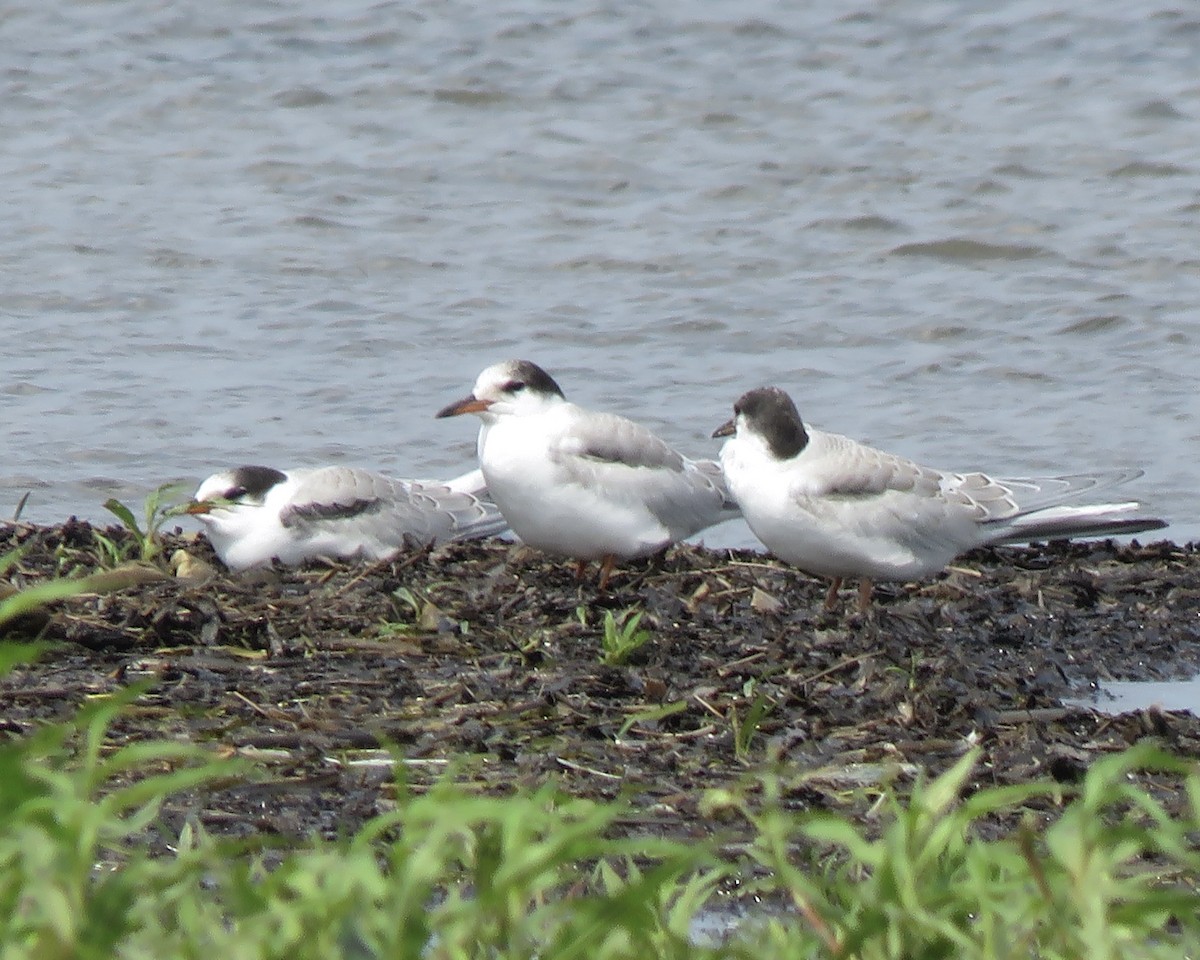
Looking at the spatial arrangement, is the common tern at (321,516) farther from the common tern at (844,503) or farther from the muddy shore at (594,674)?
the common tern at (844,503)

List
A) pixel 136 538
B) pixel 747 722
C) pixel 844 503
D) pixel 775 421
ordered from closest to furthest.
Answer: pixel 747 722
pixel 844 503
pixel 775 421
pixel 136 538

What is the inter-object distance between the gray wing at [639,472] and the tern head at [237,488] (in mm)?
1012

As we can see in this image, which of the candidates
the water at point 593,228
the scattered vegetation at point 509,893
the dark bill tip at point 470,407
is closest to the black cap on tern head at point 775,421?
the dark bill tip at point 470,407

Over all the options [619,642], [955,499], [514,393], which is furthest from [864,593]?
[514,393]

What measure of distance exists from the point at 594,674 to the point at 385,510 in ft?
6.64

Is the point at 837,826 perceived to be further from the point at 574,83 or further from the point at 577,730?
the point at 574,83

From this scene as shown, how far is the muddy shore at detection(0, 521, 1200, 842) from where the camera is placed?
4.15 meters

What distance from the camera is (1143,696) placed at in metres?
5.24

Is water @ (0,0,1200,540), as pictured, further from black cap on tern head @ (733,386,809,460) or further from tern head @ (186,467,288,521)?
black cap on tern head @ (733,386,809,460)

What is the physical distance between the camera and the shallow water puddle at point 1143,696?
5.11 meters

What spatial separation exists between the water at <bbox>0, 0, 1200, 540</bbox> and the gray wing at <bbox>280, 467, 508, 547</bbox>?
144cm

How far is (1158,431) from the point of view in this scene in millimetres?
8602

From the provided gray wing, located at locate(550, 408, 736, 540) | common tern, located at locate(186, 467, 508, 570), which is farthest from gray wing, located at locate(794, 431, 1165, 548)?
common tern, located at locate(186, 467, 508, 570)

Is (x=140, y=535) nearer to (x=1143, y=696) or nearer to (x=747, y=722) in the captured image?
(x=747, y=722)
